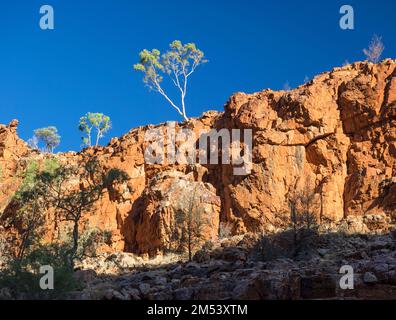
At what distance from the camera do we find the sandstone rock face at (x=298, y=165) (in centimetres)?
2638

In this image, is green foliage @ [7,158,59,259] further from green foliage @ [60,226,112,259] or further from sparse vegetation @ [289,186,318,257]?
sparse vegetation @ [289,186,318,257]

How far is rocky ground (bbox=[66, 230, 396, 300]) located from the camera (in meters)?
13.8

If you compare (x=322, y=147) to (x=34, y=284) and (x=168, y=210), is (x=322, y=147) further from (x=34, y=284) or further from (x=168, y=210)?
(x=34, y=284)

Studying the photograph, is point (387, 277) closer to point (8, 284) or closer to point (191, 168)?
point (8, 284)

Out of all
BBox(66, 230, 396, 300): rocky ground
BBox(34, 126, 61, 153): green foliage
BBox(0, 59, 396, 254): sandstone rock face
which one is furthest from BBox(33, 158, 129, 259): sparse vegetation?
BBox(34, 126, 61, 153): green foliage

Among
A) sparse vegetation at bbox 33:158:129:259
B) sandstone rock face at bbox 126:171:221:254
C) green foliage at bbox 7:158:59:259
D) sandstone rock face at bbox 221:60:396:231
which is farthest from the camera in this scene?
sandstone rock face at bbox 126:171:221:254

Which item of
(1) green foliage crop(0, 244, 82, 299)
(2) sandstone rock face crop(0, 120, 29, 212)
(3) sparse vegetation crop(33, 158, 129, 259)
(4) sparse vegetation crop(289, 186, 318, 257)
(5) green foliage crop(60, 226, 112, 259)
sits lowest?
(1) green foliage crop(0, 244, 82, 299)

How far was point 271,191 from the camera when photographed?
89.4 feet

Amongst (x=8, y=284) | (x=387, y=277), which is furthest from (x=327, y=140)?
(x=8, y=284)

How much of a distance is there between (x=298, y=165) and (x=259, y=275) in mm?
13823

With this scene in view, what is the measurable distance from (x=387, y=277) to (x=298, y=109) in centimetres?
1535

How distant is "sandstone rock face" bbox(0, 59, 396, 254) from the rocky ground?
531 cm

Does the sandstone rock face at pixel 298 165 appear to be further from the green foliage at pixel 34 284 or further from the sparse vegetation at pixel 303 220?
the green foliage at pixel 34 284

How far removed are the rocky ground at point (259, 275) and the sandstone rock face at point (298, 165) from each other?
209 inches
